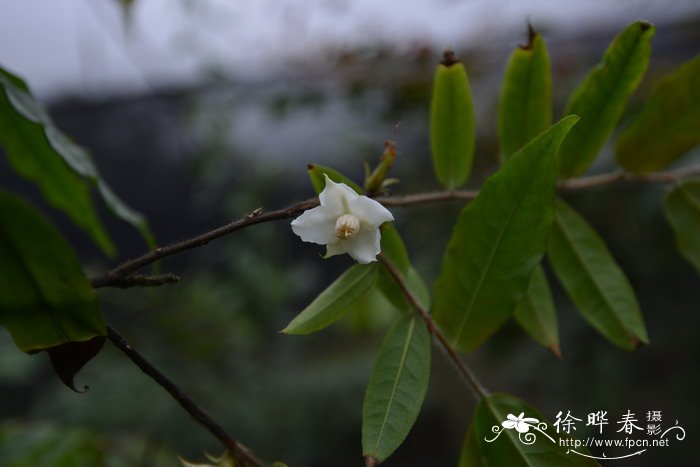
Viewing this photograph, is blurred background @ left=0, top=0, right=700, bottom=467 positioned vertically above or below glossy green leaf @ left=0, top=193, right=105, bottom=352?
below

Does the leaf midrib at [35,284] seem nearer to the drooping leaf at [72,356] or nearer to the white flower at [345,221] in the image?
the drooping leaf at [72,356]

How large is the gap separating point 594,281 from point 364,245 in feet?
0.65

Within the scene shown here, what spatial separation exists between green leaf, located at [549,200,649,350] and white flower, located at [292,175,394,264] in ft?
0.61

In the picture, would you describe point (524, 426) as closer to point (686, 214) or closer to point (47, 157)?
point (686, 214)

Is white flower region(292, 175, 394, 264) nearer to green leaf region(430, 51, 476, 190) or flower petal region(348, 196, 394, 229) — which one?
flower petal region(348, 196, 394, 229)

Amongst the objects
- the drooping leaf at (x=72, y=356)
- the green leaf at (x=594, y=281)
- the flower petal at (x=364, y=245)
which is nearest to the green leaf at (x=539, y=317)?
the green leaf at (x=594, y=281)

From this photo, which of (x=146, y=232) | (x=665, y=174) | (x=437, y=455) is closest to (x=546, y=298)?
(x=665, y=174)

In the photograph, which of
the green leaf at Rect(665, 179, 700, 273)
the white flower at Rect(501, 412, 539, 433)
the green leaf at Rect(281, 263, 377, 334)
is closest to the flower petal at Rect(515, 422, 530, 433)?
the white flower at Rect(501, 412, 539, 433)

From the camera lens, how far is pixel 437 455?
59.5 inches

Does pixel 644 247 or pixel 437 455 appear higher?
pixel 644 247

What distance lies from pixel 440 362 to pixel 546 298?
37.1 inches

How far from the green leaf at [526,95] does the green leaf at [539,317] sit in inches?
3.7

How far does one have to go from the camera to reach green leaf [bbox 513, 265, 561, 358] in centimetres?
42

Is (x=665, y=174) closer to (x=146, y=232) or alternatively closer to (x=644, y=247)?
(x=146, y=232)
